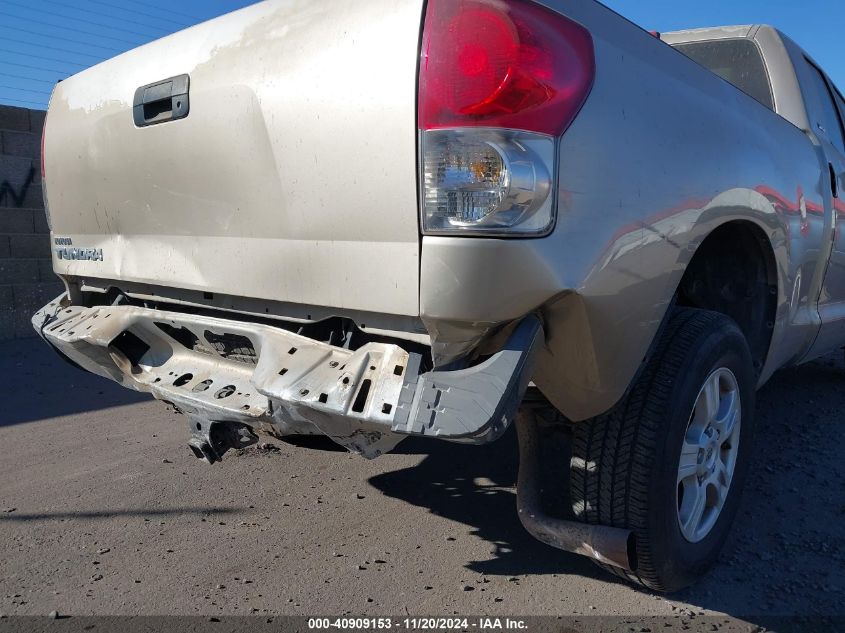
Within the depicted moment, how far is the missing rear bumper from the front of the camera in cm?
165

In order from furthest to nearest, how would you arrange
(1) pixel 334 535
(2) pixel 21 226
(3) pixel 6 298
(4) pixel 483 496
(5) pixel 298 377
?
1. (2) pixel 21 226
2. (3) pixel 6 298
3. (4) pixel 483 496
4. (1) pixel 334 535
5. (5) pixel 298 377

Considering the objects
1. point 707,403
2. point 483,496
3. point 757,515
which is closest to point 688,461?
point 707,403

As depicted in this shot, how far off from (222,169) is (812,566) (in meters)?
2.38

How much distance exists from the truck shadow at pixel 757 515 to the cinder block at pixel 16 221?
16.3 ft

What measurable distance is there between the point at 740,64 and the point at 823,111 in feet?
1.66

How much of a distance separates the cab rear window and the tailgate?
2349mm

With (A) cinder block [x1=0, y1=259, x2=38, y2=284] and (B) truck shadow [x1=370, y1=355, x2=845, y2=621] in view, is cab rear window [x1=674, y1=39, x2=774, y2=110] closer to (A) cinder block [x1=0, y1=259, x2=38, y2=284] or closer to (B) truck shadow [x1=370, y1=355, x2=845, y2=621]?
(B) truck shadow [x1=370, y1=355, x2=845, y2=621]

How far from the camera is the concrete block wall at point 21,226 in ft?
21.8

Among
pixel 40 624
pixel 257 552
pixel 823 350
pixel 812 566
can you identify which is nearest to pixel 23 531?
pixel 40 624

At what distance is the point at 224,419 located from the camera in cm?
212

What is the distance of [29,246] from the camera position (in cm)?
681

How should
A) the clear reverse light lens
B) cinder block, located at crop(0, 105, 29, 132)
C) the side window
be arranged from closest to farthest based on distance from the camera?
the clear reverse light lens
the side window
cinder block, located at crop(0, 105, 29, 132)

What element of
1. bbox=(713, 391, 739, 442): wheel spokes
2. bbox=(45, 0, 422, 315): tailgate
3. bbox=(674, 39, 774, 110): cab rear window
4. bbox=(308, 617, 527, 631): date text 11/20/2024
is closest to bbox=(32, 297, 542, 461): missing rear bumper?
bbox=(45, 0, 422, 315): tailgate

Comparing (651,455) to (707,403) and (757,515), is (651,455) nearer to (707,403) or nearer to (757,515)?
(707,403)
